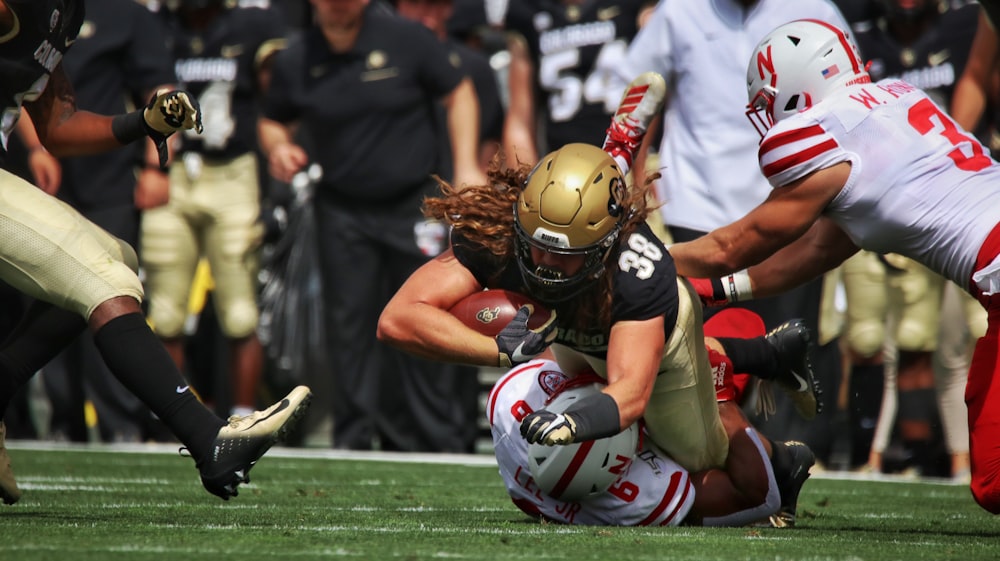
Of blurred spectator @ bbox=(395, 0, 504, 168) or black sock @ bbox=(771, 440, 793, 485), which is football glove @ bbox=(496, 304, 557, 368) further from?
blurred spectator @ bbox=(395, 0, 504, 168)

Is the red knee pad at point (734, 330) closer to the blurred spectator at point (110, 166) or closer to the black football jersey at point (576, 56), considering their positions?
the black football jersey at point (576, 56)

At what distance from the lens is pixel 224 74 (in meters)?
8.71

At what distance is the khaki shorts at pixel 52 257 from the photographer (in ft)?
14.4

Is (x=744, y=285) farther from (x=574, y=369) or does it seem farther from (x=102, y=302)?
(x=102, y=302)

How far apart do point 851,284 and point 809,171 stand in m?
3.48

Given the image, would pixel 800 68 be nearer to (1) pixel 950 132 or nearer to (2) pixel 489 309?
(1) pixel 950 132

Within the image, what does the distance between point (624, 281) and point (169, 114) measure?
1.40 metres

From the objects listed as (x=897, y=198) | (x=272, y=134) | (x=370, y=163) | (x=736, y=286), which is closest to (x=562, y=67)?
(x=370, y=163)

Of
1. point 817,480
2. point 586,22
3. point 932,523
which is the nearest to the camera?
point 932,523

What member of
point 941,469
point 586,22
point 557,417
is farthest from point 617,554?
point 586,22

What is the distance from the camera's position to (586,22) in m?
8.41

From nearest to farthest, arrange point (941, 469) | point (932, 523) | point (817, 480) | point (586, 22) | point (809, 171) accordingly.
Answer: point (809, 171), point (932, 523), point (817, 480), point (941, 469), point (586, 22)

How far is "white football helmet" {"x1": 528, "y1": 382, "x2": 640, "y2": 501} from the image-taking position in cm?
459

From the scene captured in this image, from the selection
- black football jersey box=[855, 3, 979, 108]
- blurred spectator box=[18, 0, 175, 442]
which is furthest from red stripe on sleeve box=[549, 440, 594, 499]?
blurred spectator box=[18, 0, 175, 442]
